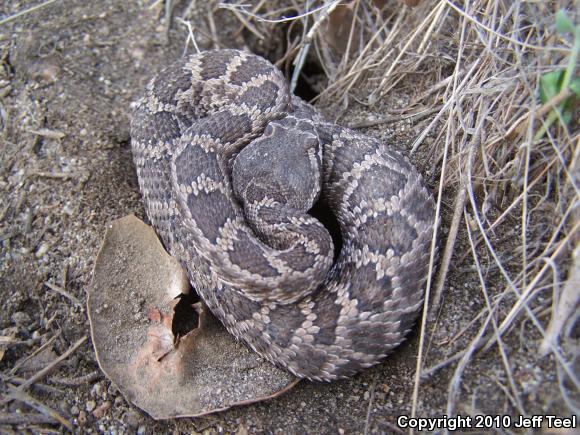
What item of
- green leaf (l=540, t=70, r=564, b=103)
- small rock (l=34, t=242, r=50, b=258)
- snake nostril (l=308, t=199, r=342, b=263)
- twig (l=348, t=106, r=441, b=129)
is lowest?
small rock (l=34, t=242, r=50, b=258)

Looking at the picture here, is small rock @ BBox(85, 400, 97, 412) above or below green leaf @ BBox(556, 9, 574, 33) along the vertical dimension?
below

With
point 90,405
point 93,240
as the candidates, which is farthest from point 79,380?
point 93,240

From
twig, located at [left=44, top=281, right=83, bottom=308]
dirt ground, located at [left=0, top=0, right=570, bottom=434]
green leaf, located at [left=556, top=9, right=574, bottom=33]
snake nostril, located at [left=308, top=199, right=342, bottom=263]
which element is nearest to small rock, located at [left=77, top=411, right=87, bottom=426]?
dirt ground, located at [left=0, top=0, right=570, bottom=434]

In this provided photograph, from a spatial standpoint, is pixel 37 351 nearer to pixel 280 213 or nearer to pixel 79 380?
pixel 79 380

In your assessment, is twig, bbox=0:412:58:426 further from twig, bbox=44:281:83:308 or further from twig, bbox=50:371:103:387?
twig, bbox=44:281:83:308

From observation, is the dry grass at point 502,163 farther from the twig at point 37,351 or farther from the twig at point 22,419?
the twig at point 37,351

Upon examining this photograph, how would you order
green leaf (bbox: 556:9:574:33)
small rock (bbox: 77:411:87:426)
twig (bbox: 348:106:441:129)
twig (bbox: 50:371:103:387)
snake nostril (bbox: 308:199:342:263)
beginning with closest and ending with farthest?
green leaf (bbox: 556:9:574:33), small rock (bbox: 77:411:87:426), twig (bbox: 50:371:103:387), twig (bbox: 348:106:441:129), snake nostril (bbox: 308:199:342:263)

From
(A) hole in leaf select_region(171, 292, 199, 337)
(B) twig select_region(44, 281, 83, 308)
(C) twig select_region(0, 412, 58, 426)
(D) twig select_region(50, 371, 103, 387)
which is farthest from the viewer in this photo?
(A) hole in leaf select_region(171, 292, 199, 337)

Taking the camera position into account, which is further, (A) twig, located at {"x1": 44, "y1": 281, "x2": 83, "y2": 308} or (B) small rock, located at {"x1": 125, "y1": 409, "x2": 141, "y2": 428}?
(A) twig, located at {"x1": 44, "y1": 281, "x2": 83, "y2": 308}

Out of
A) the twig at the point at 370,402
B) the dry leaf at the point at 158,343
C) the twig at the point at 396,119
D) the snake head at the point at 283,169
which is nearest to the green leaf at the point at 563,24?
the twig at the point at 396,119
